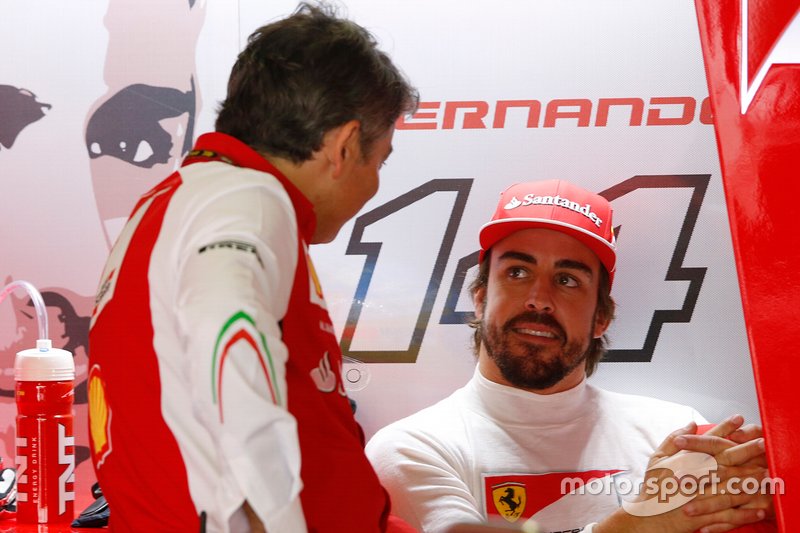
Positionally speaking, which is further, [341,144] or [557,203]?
[557,203]

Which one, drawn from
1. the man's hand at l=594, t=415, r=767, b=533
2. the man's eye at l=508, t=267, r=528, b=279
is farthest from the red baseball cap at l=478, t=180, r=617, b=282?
the man's hand at l=594, t=415, r=767, b=533

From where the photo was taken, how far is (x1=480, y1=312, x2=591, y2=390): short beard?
2289 millimetres

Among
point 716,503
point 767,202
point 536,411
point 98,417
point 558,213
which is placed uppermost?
point 558,213

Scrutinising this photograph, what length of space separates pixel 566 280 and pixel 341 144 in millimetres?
1120

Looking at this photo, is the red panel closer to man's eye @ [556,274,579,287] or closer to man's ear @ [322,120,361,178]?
man's ear @ [322,120,361,178]

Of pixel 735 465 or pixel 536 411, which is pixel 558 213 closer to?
pixel 536 411

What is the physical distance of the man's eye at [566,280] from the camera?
2334 millimetres

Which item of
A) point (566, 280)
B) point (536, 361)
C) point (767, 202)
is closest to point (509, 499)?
point (536, 361)

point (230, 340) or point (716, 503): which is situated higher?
point (230, 340)

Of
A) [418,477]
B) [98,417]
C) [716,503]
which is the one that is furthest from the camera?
[418,477]

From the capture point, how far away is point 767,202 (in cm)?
153

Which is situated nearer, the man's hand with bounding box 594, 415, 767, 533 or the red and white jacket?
the red and white jacket

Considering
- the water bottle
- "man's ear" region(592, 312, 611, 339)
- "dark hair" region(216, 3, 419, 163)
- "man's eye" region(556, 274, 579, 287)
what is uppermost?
"dark hair" region(216, 3, 419, 163)

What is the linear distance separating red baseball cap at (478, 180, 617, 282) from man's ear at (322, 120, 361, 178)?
0.84 m
